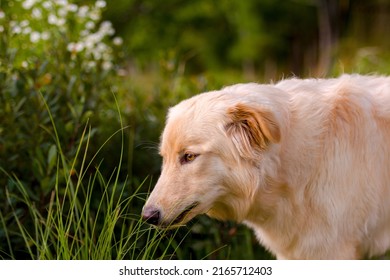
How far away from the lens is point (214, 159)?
11.7ft

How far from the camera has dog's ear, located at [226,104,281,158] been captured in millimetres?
3432

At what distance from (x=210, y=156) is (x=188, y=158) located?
0.13 meters

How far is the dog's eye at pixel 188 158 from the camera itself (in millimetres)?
3553

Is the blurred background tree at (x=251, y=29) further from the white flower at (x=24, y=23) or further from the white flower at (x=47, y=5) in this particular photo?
the white flower at (x=24, y=23)

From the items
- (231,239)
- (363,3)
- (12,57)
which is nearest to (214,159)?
(231,239)

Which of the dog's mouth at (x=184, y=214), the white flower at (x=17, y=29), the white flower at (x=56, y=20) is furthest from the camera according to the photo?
the white flower at (x=56, y=20)

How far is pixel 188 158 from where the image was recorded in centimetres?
356

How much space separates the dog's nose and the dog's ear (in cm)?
58

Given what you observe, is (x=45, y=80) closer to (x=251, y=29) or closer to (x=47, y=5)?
(x=47, y=5)

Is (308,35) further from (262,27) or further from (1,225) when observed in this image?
(1,225)

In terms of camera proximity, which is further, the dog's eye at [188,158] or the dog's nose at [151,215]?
the dog's eye at [188,158]

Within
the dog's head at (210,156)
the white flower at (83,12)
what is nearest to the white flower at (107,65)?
the white flower at (83,12)

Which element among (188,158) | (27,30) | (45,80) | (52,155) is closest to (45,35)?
(27,30)

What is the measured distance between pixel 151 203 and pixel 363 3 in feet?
53.7
